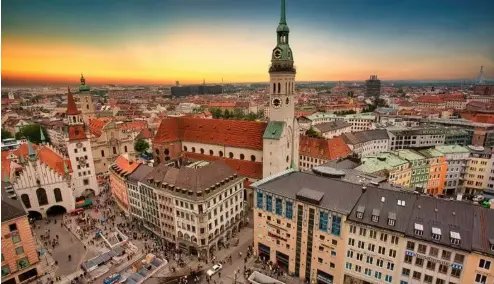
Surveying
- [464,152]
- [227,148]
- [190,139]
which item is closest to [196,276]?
[227,148]

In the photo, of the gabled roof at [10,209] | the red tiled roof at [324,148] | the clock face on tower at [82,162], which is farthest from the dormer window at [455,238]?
the clock face on tower at [82,162]

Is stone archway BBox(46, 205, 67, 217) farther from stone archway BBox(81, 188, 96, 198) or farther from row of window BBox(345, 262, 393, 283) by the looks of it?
row of window BBox(345, 262, 393, 283)

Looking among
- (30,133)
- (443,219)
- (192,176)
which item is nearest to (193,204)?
(192,176)

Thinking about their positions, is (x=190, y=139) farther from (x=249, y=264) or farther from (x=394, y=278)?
(x=394, y=278)

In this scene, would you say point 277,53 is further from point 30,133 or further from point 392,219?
point 30,133

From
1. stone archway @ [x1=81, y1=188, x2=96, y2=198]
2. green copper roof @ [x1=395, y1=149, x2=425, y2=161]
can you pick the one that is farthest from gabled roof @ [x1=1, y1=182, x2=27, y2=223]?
green copper roof @ [x1=395, y1=149, x2=425, y2=161]

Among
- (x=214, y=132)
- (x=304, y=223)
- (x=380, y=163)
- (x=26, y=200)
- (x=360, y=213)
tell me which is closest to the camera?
(x=360, y=213)
